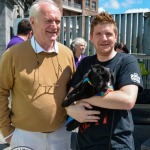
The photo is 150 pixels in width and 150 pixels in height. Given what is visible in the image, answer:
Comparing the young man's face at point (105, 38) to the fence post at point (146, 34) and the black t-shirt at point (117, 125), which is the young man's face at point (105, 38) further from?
the fence post at point (146, 34)

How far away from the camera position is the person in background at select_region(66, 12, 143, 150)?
6.31 feet

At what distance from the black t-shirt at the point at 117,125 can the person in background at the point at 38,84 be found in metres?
0.46

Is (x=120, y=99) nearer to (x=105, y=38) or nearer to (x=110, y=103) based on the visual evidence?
(x=110, y=103)

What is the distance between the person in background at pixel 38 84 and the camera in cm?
238

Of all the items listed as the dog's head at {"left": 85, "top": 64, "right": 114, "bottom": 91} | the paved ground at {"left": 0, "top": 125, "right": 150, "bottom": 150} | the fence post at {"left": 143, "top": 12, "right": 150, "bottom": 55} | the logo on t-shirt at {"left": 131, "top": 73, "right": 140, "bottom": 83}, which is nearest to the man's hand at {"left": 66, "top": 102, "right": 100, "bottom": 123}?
the dog's head at {"left": 85, "top": 64, "right": 114, "bottom": 91}

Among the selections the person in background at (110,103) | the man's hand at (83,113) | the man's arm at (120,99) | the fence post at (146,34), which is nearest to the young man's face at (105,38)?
the person in background at (110,103)

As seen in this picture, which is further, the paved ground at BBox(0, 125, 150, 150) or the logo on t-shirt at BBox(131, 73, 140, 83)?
the paved ground at BBox(0, 125, 150, 150)

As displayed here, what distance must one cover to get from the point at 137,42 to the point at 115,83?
16.0ft

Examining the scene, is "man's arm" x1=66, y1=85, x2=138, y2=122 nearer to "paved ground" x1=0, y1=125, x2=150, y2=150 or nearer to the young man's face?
the young man's face

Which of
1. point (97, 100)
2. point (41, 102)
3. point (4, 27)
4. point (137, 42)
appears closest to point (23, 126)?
point (41, 102)

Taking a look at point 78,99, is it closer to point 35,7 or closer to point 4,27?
point 35,7

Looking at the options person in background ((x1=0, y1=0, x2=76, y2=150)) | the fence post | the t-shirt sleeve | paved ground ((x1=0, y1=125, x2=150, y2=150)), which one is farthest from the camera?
the fence post

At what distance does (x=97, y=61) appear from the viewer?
2.12 meters

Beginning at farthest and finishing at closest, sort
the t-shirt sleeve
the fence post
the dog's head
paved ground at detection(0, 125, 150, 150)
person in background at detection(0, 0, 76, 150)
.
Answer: the fence post
paved ground at detection(0, 125, 150, 150)
person in background at detection(0, 0, 76, 150)
the t-shirt sleeve
the dog's head
